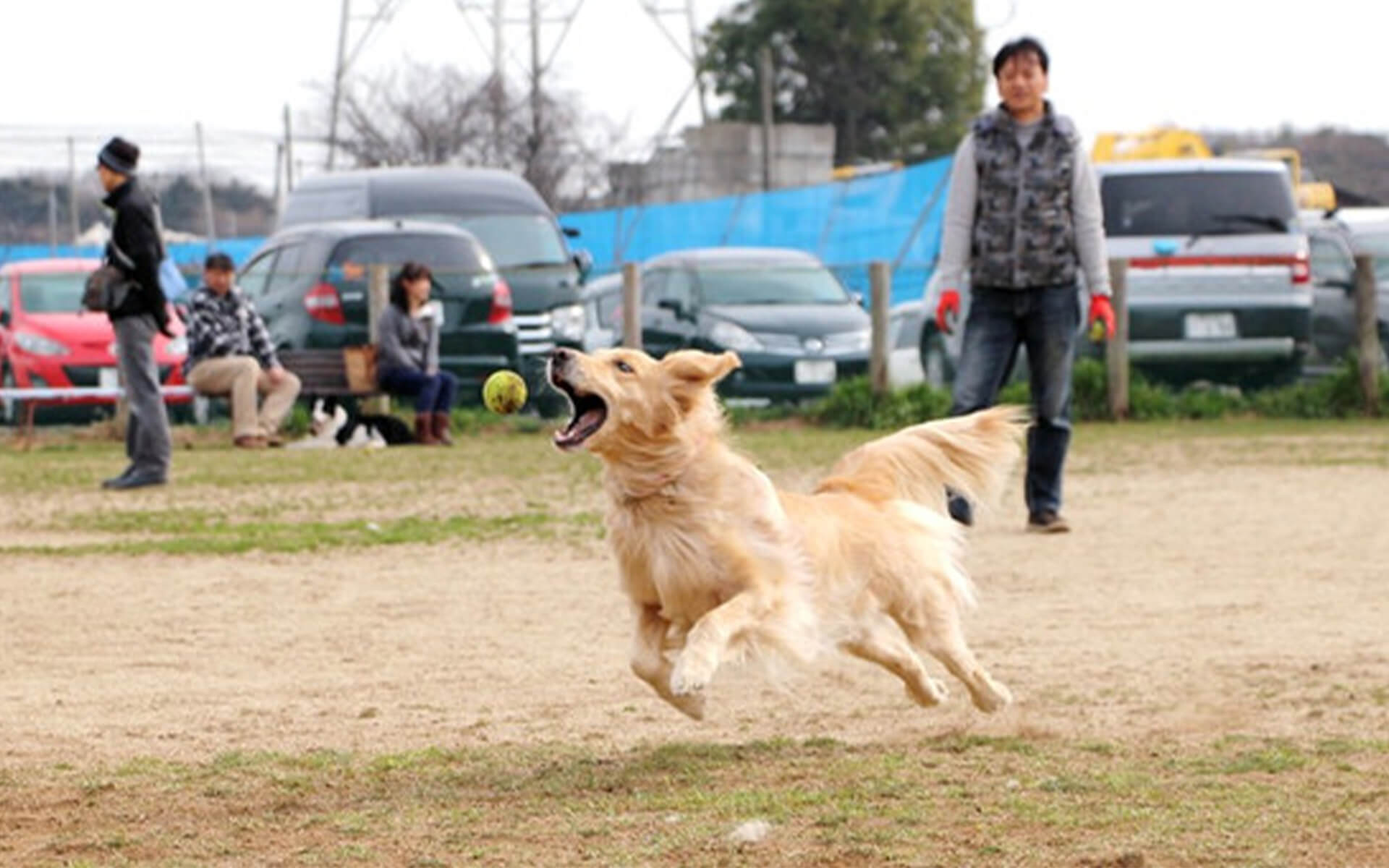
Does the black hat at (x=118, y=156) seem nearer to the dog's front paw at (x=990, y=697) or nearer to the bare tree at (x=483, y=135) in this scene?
the dog's front paw at (x=990, y=697)

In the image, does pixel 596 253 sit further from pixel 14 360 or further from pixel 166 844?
pixel 166 844

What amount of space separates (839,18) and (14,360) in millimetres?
35302

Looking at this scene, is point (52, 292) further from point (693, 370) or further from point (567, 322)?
point (693, 370)

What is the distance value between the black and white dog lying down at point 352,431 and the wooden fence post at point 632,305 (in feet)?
7.59

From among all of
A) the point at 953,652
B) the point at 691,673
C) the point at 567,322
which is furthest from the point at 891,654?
the point at 567,322

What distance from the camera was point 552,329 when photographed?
21.3m

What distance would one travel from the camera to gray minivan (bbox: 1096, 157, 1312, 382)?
19797mm

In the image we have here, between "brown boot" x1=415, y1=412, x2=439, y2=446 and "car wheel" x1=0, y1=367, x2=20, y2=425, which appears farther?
"car wheel" x1=0, y1=367, x2=20, y2=425

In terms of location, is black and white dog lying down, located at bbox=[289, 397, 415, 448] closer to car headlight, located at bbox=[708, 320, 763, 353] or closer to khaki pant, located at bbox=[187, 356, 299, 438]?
khaki pant, located at bbox=[187, 356, 299, 438]

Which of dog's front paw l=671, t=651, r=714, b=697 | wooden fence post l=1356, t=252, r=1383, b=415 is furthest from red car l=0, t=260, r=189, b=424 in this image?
dog's front paw l=671, t=651, r=714, b=697

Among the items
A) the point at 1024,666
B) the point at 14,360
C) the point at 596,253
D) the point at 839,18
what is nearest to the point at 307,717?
the point at 1024,666

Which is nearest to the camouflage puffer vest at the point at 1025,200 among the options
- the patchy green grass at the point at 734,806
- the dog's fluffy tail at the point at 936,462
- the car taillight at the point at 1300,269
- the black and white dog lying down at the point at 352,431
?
the dog's fluffy tail at the point at 936,462

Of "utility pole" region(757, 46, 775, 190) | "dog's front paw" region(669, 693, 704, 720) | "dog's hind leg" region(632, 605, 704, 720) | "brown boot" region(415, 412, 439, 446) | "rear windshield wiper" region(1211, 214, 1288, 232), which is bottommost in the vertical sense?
"brown boot" region(415, 412, 439, 446)

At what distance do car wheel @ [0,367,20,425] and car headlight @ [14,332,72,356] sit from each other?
0.27m
